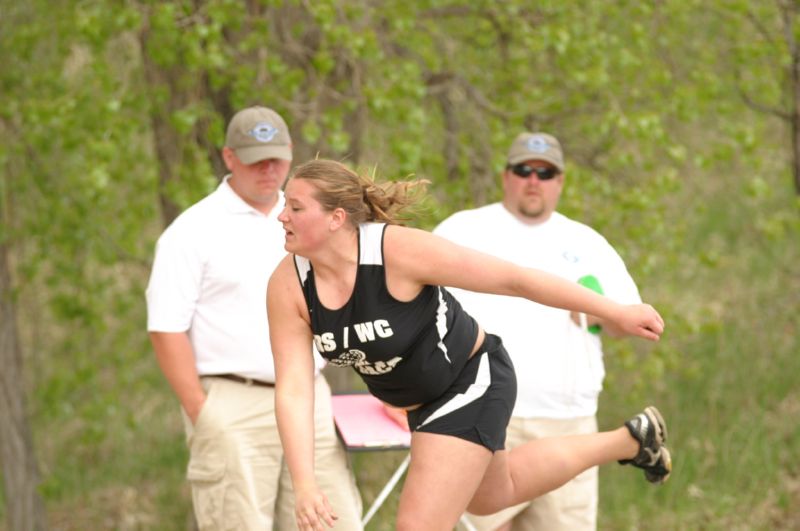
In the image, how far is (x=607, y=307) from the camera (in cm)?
331

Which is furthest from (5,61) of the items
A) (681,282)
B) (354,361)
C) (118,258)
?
(681,282)

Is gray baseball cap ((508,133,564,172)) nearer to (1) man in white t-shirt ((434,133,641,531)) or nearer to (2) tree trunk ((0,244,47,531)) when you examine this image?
(1) man in white t-shirt ((434,133,641,531))

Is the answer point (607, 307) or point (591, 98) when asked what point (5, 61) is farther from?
point (607, 307)

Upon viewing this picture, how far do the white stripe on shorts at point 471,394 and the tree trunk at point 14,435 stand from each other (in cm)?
516

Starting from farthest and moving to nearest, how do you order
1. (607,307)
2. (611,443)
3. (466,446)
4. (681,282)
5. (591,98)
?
1. (681,282)
2. (591,98)
3. (611,443)
4. (466,446)
5. (607,307)

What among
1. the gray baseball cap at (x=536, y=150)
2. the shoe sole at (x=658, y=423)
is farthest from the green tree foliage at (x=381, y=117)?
the shoe sole at (x=658, y=423)

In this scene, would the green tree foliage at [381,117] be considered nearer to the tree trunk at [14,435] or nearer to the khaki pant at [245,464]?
the tree trunk at [14,435]

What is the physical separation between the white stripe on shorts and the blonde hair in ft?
1.75

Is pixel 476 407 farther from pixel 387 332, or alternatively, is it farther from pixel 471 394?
pixel 387 332

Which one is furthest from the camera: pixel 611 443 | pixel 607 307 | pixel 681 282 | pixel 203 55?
pixel 681 282

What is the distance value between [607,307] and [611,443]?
2.85 ft

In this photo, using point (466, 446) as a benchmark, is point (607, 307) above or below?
above

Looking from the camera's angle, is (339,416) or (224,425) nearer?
(224,425)

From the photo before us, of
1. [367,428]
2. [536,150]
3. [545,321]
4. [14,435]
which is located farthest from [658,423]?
[14,435]
